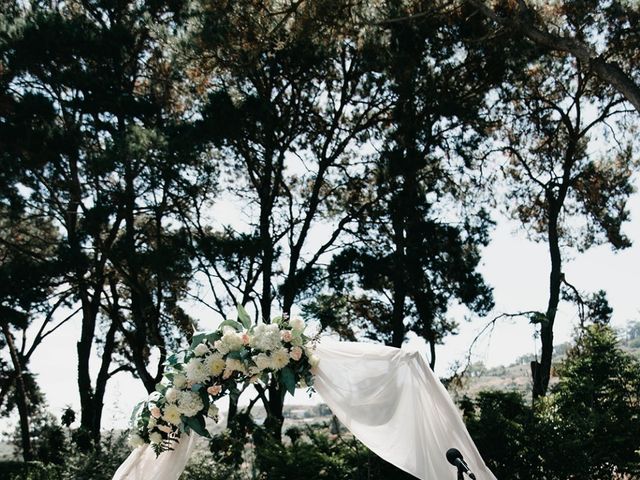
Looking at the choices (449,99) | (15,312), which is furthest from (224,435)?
(449,99)

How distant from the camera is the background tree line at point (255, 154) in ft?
38.8

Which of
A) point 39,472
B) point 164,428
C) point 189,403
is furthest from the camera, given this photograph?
point 39,472

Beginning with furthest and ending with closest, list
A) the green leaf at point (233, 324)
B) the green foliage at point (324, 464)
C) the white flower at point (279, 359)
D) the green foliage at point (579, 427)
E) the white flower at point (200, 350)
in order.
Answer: the green foliage at point (324, 464), the green foliage at point (579, 427), the green leaf at point (233, 324), the white flower at point (200, 350), the white flower at point (279, 359)

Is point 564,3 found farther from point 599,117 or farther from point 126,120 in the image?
point 126,120

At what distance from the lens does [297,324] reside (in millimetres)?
4441

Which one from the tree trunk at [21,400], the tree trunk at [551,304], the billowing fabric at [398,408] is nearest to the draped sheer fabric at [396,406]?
the billowing fabric at [398,408]

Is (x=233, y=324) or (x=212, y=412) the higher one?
(x=233, y=324)

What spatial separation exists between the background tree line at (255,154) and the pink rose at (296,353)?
6742 mm

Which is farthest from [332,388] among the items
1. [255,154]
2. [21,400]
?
[21,400]

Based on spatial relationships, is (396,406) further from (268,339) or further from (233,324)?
(233,324)

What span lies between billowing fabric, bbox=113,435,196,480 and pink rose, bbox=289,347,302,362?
0.84m

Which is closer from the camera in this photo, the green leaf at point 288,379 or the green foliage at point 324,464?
the green leaf at point 288,379

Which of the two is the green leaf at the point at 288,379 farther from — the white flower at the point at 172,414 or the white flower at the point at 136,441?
the white flower at the point at 136,441

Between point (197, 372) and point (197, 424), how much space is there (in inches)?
11.9
